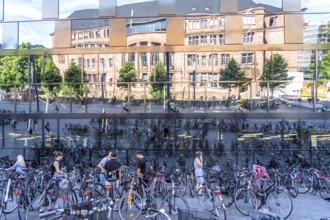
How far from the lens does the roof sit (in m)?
18.7

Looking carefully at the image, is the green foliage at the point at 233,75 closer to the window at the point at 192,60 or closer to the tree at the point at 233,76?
the tree at the point at 233,76

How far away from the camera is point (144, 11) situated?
62.2ft

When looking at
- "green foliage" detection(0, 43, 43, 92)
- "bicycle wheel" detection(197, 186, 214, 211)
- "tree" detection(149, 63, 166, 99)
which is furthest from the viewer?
"green foliage" detection(0, 43, 43, 92)

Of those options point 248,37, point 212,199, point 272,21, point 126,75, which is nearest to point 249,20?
point 248,37

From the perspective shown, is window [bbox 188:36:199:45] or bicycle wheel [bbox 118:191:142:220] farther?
window [bbox 188:36:199:45]

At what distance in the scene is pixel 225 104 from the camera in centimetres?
1866

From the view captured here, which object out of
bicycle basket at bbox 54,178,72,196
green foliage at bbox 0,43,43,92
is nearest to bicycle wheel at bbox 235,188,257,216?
bicycle basket at bbox 54,178,72,196

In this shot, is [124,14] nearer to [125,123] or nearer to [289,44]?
[125,123]

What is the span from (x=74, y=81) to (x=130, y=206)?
31.6 feet

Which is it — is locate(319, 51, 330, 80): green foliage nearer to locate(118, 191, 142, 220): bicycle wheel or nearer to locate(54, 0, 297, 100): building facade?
locate(54, 0, 297, 100): building facade

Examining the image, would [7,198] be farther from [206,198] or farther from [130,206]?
[206,198]

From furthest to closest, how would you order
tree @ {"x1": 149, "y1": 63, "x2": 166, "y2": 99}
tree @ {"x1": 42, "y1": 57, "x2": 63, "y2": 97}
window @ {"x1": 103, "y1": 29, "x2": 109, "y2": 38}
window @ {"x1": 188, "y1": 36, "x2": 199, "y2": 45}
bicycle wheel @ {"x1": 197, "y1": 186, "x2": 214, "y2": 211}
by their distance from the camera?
tree @ {"x1": 42, "y1": 57, "x2": 63, "y2": 97}, window @ {"x1": 103, "y1": 29, "x2": 109, "y2": 38}, tree @ {"x1": 149, "y1": 63, "x2": 166, "y2": 99}, window @ {"x1": 188, "y1": 36, "x2": 199, "y2": 45}, bicycle wheel @ {"x1": 197, "y1": 186, "x2": 214, "y2": 211}

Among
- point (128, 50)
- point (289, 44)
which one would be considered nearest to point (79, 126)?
point (128, 50)

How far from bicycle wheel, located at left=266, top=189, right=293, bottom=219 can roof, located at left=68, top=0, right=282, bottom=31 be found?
32.4 ft
